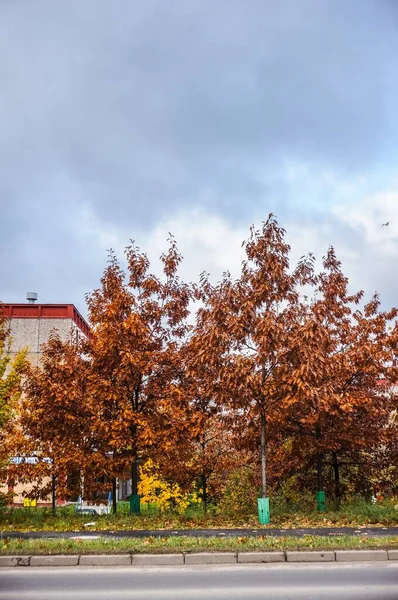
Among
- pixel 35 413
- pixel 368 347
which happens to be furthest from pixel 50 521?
pixel 368 347

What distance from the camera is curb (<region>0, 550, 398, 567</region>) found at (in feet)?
33.3

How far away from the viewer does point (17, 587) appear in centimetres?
859

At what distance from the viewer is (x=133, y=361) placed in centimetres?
1619

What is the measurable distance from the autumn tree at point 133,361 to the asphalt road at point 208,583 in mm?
6389

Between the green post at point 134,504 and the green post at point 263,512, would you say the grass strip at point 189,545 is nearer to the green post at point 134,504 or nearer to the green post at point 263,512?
the green post at point 263,512

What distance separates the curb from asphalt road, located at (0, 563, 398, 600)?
0.25m

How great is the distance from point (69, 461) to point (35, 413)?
1.68m

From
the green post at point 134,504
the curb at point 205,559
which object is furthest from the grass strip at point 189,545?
the green post at point 134,504

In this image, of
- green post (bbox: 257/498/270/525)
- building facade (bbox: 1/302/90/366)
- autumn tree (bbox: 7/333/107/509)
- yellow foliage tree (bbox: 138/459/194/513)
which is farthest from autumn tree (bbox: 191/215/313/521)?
building facade (bbox: 1/302/90/366)

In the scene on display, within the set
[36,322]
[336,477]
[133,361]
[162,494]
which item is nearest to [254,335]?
[133,361]

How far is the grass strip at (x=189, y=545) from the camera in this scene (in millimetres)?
10469

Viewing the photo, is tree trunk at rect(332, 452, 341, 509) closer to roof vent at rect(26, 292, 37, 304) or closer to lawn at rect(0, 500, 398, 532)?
lawn at rect(0, 500, 398, 532)

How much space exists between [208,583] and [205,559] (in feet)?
5.10

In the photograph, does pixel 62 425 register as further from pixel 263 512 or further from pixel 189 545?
pixel 189 545
